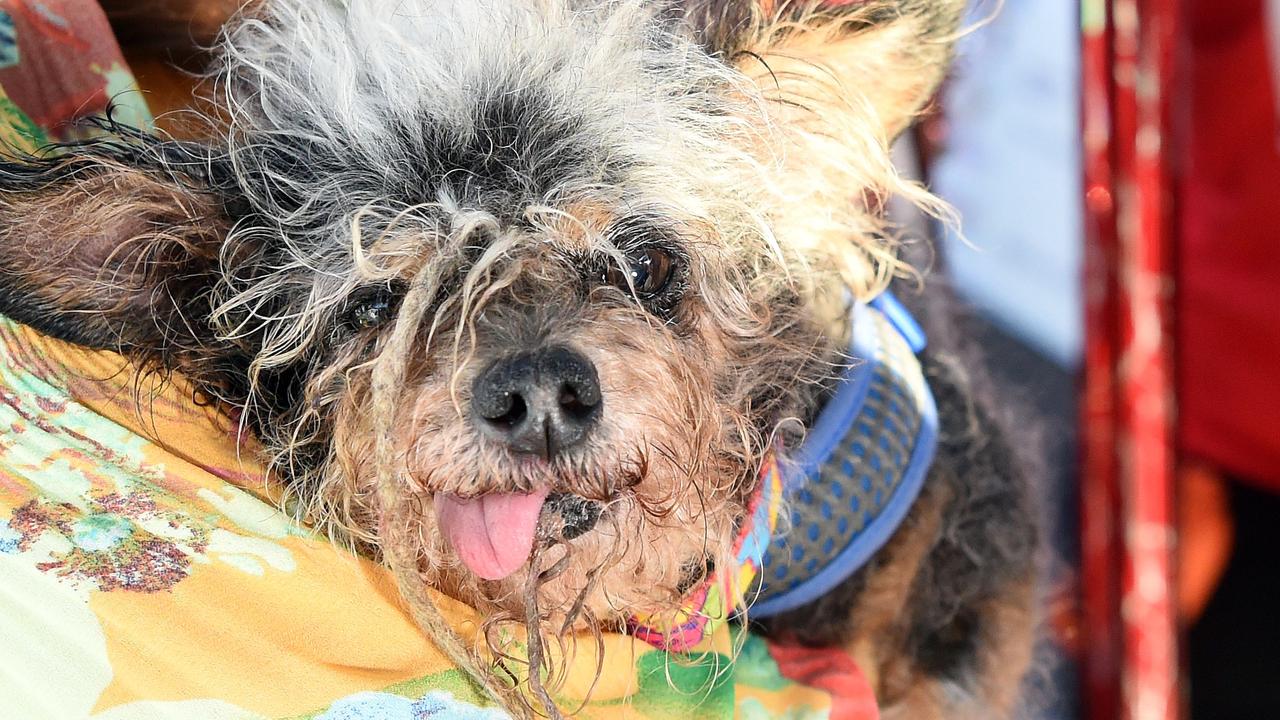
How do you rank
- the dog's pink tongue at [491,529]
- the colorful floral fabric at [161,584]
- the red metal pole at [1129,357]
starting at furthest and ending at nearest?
the red metal pole at [1129,357] → the dog's pink tongue at [491,529] → the colorful floral fabric at [161,584]

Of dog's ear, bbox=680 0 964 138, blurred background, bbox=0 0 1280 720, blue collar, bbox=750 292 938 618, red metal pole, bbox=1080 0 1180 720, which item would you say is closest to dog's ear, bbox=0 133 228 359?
dog's ear, bbox=680 0 964 138

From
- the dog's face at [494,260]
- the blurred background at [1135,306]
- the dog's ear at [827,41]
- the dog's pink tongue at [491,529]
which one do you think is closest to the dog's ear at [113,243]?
the dog's face at [494,260]

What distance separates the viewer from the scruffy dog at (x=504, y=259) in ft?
3.98

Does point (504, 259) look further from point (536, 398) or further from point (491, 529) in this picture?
point (491, 529)

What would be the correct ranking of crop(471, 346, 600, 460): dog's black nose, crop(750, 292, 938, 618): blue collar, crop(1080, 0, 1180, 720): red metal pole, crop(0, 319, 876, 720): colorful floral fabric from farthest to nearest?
crop(1080, 0, 1180, 720): red metal pole < crop(750, 292, 938, 618): blue collar < crop(471, 346, 600, 460): dog's black nose < crop(0, 319, 876, 720): colorful floral fabric

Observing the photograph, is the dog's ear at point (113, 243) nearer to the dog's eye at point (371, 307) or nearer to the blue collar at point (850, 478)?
the dog's eye at point (371, 307)

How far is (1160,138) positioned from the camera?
2170 mm

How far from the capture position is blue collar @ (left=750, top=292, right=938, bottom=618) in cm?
155

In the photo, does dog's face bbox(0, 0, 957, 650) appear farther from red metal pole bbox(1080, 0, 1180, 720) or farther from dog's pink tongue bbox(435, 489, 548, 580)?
red metal pole bbox(1080, 0, 1180, 720)

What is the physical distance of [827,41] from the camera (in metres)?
1.46

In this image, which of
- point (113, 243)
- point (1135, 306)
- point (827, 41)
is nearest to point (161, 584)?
point (113, 243)

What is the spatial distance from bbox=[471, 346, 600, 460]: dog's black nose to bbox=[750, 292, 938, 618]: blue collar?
488 millimetres

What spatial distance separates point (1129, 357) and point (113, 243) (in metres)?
2.06

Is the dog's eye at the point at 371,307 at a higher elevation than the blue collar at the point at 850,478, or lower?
higher
